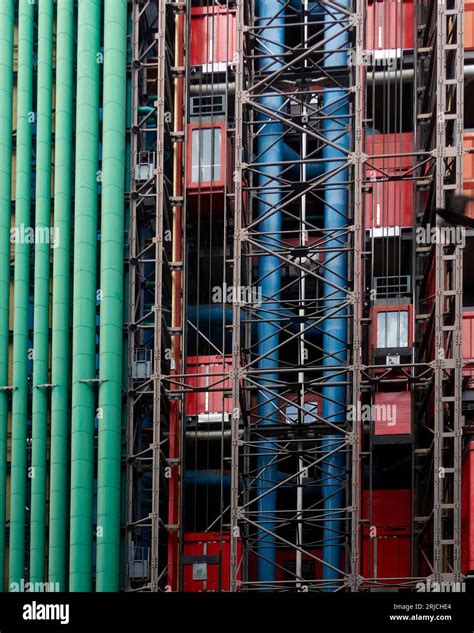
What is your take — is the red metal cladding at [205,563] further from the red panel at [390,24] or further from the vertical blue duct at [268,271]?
the red panel at [390,24]

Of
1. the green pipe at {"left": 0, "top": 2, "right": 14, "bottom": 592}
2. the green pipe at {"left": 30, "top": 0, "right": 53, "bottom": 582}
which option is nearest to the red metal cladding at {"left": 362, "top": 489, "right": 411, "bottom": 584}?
the green pipe at {"left": 30, "top": 0, "right": 53, "bottom": 582}

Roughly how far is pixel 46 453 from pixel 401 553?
36.5 ft

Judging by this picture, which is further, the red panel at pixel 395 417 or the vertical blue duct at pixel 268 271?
the vertical blue duct at pixel 268 271

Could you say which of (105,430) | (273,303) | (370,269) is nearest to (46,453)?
(105,430)

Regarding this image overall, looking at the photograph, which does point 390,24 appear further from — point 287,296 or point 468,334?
point 468,334

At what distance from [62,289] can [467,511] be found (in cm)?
1452

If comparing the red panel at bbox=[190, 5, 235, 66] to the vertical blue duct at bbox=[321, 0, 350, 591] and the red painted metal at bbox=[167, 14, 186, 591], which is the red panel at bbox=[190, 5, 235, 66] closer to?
the red painted metal at bbox=[167, 14, 186, 591]

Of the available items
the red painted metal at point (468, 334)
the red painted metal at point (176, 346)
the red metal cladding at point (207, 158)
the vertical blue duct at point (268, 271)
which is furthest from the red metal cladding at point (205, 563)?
the red metal cladding at point (207, 158)

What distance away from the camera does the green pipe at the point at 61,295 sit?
53.8m

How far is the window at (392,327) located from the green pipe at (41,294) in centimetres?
1032

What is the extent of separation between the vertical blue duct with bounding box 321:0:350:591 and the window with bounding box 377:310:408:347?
1283 mm

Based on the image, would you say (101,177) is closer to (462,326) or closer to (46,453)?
(46,453)

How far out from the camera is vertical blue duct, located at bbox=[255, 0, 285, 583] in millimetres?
54281

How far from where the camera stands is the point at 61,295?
5572 cm
